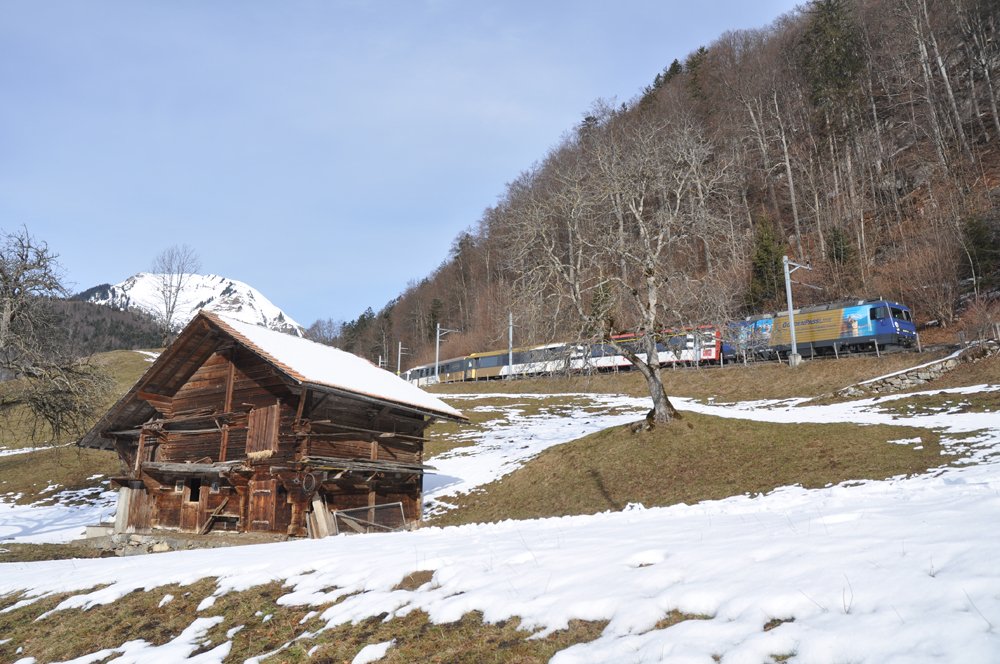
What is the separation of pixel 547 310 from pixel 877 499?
15088mm

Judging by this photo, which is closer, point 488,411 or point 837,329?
point 837,329

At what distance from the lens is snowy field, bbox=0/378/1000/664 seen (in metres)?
3.39

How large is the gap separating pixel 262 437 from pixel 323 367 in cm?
262

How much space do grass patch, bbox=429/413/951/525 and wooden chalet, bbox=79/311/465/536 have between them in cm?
347

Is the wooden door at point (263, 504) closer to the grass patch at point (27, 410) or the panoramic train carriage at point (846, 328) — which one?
the grass patch at point (27, 410)

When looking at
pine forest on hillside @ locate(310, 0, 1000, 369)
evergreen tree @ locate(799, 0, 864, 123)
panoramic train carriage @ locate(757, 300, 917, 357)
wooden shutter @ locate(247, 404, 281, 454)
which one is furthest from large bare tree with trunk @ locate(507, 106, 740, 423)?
evergreen tree @ locate(799, 0, 864, 123)

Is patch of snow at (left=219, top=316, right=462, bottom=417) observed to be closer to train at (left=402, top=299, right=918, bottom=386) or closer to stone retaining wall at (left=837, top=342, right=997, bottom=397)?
train at (left=402, top=299, right=918, bottom=386)

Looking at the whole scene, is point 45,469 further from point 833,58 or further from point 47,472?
point 833,58

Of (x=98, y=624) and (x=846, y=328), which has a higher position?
(x=846, y=328)

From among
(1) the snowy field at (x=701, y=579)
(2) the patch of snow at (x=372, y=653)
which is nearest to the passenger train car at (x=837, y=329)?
(1) the snowy field at (x=701, y=579)

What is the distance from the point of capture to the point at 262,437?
17047 mm

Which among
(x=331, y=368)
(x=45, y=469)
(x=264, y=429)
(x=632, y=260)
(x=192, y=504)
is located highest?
(x=632, y=260)

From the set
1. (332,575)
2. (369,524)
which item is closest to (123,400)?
(369,524)

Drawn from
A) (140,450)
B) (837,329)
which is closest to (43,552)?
(140,450)
